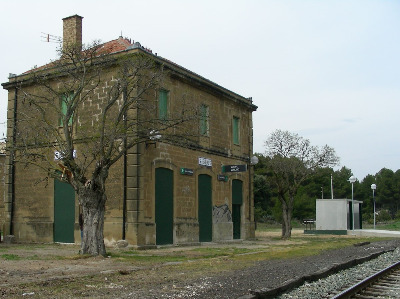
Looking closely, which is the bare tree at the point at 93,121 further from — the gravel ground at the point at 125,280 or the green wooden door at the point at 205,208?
the green wooden door at the point at 205,208

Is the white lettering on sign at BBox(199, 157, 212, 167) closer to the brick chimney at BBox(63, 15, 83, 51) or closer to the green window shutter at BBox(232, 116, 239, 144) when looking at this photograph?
the green window shutter at BBox(232, 116, 239, 144)

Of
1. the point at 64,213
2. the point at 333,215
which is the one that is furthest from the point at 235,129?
the point at 333,215

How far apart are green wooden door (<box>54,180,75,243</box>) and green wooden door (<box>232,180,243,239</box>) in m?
9.19

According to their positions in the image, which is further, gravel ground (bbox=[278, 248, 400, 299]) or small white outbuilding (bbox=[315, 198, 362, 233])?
small white outbuilding (bbox=[315, 198, 362, 233])

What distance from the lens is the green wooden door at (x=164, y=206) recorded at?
20641 mm


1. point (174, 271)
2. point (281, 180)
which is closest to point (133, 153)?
point (174, 271)

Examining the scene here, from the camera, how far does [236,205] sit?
1092 inches

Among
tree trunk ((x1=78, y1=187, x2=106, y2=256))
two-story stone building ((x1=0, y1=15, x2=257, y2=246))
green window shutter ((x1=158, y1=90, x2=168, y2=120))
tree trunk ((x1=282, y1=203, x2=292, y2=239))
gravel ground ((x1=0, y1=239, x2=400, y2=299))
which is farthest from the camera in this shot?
tree trunk ((x1=282, y1=203, x2=292, y2=239))

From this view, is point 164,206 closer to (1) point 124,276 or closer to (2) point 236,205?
(2) point 236,205

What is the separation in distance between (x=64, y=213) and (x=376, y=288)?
1492 centimetres

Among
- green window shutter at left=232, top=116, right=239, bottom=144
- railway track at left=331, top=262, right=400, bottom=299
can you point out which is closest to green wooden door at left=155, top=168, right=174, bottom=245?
green window shutter at left=232, top=116, right=239, bottom=144

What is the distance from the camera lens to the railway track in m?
8.79

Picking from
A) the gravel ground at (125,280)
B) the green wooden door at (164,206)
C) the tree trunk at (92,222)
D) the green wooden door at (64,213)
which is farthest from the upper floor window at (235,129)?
the gravel ground at (125,280)

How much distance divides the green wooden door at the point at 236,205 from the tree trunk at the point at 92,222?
42.4ft
